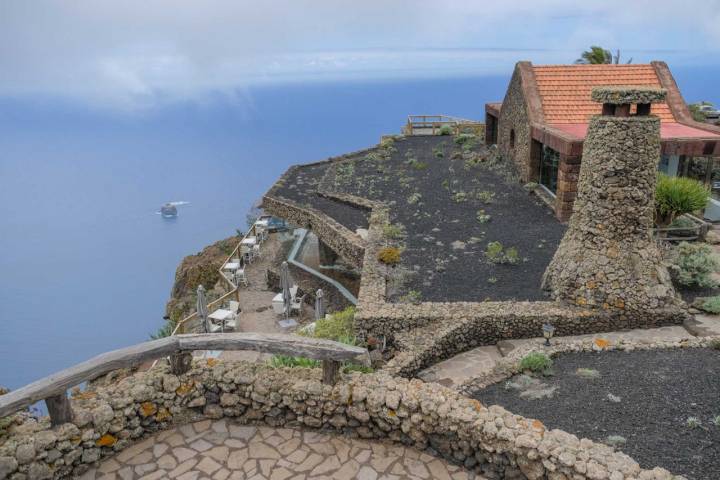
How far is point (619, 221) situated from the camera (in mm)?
10492

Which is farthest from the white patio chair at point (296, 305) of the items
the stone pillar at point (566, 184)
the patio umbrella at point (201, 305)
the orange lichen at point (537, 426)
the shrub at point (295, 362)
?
the orange lichen at point (537, 426)

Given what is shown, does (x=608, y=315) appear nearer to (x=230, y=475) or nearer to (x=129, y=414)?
→ (x=230, y=475)

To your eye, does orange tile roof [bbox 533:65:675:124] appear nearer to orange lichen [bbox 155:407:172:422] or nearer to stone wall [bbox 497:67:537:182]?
stone wall [bbox 497:67:537:182]

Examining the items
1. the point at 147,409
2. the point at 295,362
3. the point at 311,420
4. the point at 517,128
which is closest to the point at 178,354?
the point at 147,409

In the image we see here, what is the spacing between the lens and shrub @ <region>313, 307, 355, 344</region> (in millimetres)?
11462

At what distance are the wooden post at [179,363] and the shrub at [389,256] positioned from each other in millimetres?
7900

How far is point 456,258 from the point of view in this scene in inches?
572

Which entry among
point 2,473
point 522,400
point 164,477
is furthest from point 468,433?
point 2,473

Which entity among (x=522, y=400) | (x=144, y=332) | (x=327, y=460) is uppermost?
(x=327, y=460)

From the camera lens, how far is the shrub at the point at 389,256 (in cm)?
1409

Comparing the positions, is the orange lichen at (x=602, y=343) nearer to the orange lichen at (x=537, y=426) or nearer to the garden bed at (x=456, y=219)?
the garden bed at (x=456, y=219)

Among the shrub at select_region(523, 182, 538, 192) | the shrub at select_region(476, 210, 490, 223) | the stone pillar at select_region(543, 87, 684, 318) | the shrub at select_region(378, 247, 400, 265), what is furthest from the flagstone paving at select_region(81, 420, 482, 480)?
the shrub at select_region(523, 182, 538, 192)

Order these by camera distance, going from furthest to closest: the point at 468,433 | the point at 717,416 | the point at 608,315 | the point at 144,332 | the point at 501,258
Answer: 1. the point at 144,332
2. the point at 501,258
3. the point at 608,315
4. the point at 717,416
5. the point at 468,433

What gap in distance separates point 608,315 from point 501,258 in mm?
3769
